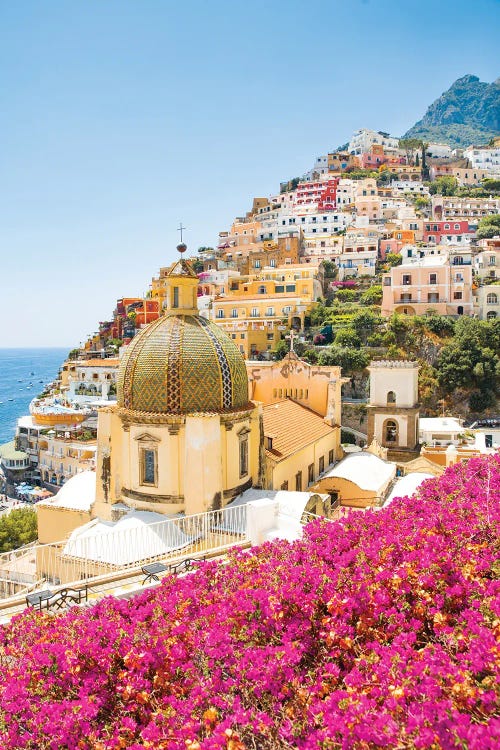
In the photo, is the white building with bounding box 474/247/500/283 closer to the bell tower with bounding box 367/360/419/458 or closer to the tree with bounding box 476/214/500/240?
the tree with bounding box 476/214/500/240

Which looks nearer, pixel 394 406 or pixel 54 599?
pixel 54 599

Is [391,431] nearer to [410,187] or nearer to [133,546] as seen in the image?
[133,546]

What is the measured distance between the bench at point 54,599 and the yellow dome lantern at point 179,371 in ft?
21.5

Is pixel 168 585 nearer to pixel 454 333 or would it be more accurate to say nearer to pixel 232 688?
pixel 232 688

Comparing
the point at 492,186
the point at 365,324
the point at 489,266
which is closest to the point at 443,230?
the point at 489,266

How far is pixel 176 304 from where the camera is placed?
16.4m

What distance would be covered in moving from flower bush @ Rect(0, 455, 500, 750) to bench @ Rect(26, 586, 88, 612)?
1125 mm

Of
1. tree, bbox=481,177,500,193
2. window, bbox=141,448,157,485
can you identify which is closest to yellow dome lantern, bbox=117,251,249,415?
window, bbox=141,448,157,485

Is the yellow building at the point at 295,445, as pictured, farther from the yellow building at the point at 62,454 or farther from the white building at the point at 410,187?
the white building at the point at 410,187

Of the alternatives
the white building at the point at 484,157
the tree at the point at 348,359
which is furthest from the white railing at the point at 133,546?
the white building at the point at 484,157

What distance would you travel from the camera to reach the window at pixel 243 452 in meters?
15.7

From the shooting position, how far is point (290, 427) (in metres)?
19.6

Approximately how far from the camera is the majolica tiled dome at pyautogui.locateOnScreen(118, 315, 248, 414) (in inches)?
593

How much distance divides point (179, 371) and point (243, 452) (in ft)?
9.63
